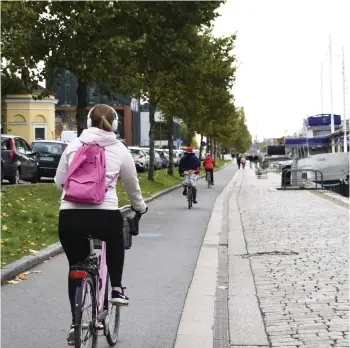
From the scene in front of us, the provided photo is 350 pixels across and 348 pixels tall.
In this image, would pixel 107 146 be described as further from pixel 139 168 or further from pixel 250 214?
pixel 139 168

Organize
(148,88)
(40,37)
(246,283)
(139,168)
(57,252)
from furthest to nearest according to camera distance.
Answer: (139,168), (148,88), (40,37), (57,252), (246,283)

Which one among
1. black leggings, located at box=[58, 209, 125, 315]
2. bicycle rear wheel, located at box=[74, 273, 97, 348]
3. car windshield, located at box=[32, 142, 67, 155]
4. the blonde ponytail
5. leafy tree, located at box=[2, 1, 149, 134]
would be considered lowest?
bicycle rear wheel, located at box=[74, 273, 97, 348]

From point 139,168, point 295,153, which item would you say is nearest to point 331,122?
point 295,153

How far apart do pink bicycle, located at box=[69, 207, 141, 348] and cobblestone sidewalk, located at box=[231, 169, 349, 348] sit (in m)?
1.26

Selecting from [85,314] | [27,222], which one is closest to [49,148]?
[27,222]

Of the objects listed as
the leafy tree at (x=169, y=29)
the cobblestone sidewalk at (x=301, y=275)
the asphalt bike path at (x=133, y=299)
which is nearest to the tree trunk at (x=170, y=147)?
the leafy tree at (x=169, y=29)

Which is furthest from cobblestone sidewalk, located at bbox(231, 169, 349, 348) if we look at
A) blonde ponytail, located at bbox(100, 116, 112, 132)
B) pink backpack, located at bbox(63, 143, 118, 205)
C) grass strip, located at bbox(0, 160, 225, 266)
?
grass strip, located at bbox(0, 160, 225, 266)

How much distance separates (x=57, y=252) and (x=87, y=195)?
665 centimetres

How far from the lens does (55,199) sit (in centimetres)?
1873

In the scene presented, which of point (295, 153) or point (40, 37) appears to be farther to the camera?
point (295, 153)

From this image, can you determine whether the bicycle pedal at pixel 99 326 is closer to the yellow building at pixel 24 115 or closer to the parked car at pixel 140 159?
the parked car at pixel 140 159

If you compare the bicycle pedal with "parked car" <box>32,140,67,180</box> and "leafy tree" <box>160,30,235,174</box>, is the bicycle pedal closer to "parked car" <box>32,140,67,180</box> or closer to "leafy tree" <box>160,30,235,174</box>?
"parked car" <box>32,140,67,180</box>

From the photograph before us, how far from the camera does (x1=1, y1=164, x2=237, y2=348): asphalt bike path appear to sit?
596 centimetres

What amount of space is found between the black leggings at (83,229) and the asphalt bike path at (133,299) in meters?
1.11
